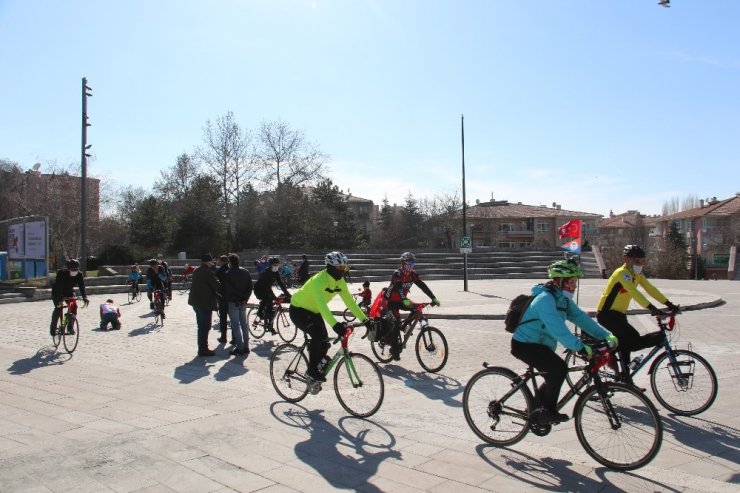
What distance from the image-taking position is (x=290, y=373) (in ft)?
22.1

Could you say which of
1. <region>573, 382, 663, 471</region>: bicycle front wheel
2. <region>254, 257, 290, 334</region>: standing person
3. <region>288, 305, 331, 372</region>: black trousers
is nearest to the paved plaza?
<region>573, 382, 663, 471</region>: bicycle front wheel

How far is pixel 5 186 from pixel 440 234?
4215 centimetres

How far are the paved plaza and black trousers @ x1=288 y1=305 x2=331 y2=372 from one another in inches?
23.3

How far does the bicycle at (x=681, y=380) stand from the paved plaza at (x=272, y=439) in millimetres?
191

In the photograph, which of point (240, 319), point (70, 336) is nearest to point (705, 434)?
point (240, 319)

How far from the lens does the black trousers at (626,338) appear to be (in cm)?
618

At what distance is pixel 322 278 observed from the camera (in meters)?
6.29

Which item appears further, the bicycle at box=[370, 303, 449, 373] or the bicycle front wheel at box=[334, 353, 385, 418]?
the bicycle at box=[370, 303, 449, 373]

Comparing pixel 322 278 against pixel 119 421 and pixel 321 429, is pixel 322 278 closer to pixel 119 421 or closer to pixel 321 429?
pixel 321 429

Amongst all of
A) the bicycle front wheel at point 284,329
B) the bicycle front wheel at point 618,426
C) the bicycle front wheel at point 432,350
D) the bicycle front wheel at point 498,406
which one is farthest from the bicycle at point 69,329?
the bicycle front wheel at point 618,426

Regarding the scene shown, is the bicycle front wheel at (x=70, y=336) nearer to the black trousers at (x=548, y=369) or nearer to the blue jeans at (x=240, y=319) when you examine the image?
the blue jeans at (x=240, y=319)

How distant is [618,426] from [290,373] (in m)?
3.64

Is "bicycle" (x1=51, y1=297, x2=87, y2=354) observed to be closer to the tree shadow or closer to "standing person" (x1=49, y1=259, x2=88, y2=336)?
"standing person" (x1=49, y1=259, x2=88, y2=336)

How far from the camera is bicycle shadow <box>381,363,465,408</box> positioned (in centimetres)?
704
